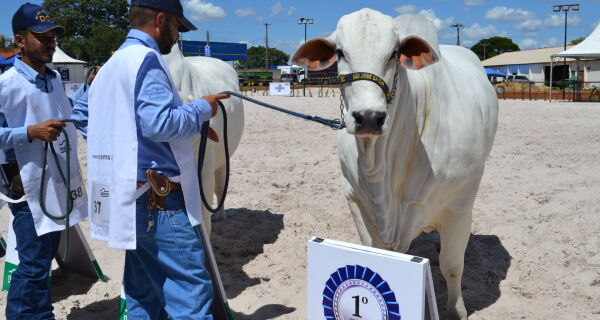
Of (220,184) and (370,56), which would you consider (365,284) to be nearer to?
(370,56)

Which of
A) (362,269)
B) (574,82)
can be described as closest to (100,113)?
(362,269)

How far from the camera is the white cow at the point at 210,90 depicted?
3755 mm

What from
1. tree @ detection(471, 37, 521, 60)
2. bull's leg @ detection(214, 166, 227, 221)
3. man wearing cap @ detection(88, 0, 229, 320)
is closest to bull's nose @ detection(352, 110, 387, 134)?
man wearing cap @ detection(88, 0, 229, 320)

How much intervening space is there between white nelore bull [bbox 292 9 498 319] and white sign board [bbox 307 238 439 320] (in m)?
0.49

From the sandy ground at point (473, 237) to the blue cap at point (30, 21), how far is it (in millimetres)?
1860

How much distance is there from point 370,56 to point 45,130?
1720 mm

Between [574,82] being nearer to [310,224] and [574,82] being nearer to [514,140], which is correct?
[514,140]

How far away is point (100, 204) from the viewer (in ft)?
7.75

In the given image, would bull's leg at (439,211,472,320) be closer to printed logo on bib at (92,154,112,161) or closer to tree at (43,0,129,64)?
printed logo on bib at (92,154,112,161)

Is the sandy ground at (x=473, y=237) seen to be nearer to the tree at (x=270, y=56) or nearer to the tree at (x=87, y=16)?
the tree at (x=87, y=16)

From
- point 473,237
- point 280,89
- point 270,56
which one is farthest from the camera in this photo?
point 270,56

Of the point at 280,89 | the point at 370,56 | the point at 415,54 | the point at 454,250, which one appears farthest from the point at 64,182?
the point at 280,89

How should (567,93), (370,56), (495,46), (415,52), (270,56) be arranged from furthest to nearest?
(270,56) < (495,46) < (567,93) < (415,52) < (370,56)

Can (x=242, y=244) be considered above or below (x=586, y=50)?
below
